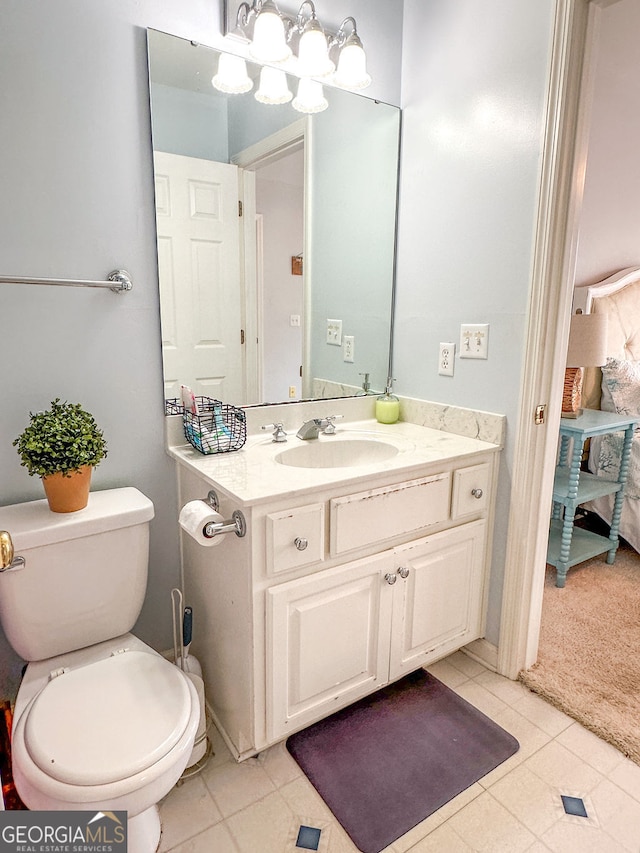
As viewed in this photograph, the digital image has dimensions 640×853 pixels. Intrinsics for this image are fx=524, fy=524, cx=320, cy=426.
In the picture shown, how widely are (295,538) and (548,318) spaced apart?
982mm

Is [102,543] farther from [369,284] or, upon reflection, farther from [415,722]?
[369,284]

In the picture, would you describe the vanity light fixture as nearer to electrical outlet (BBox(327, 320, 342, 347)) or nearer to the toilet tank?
electrical outlet (BBox(327, 320, 342, 347))

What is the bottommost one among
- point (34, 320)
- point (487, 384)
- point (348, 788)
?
point (348, 788)

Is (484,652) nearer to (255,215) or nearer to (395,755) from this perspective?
(395,755)

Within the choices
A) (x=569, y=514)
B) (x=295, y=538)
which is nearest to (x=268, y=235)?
(x=295, y=538)

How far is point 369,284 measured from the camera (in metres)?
2.03

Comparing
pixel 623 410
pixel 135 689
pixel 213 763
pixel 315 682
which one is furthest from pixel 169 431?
pixel 623 410

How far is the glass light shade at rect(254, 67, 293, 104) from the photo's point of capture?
5.42ft

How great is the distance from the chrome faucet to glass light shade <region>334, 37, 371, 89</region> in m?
1.11

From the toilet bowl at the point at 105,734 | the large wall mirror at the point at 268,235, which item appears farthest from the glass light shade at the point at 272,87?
the toilet bowl at the point at 105,734

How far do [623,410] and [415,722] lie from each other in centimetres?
201

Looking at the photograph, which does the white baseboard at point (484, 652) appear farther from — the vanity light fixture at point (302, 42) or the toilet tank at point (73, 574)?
the vanity light fixture at point (302, 42)

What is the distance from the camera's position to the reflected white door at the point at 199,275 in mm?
1546

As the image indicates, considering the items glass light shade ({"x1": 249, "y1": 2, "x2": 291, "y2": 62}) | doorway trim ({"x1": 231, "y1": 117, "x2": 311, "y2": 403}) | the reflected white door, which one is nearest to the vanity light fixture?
glass light shade ({"x1": 249, "y1": 2, "x2": 291, "y2": 62})
